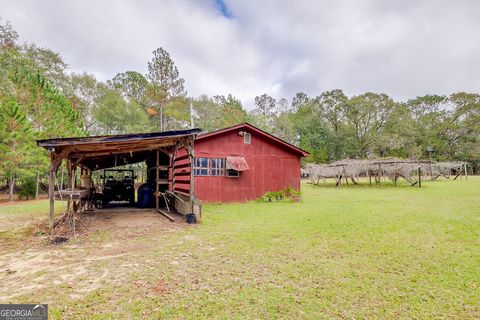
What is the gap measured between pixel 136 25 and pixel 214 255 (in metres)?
15.8

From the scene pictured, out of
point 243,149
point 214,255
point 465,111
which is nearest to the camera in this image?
point 214,255

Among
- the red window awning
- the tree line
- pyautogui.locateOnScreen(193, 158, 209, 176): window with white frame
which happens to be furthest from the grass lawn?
the tree line

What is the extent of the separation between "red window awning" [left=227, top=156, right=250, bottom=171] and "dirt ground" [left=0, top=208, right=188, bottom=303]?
5.52m

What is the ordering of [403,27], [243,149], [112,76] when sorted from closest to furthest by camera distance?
1. [243,149]
2. [403,27]
3. [112,76]

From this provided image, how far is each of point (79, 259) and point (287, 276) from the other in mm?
3568

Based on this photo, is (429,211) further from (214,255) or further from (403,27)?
(403,27)

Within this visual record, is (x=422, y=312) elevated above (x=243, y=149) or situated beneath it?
situated beneath

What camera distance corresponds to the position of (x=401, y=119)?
41.5m

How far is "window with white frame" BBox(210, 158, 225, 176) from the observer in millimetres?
12883

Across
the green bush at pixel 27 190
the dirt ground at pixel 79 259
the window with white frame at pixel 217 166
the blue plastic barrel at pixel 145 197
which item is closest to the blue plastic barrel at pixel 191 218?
the dirt ground at pixel 79 259

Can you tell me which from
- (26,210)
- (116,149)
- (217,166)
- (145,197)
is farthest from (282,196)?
(26,210)

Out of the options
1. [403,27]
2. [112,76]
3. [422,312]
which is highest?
[112,76]

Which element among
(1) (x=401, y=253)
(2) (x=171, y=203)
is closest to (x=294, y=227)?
(1) (x=401, y=253)

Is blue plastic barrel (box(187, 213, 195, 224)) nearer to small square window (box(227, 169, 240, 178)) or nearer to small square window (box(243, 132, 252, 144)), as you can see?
small square window (box(227, 169, 240, 178))
